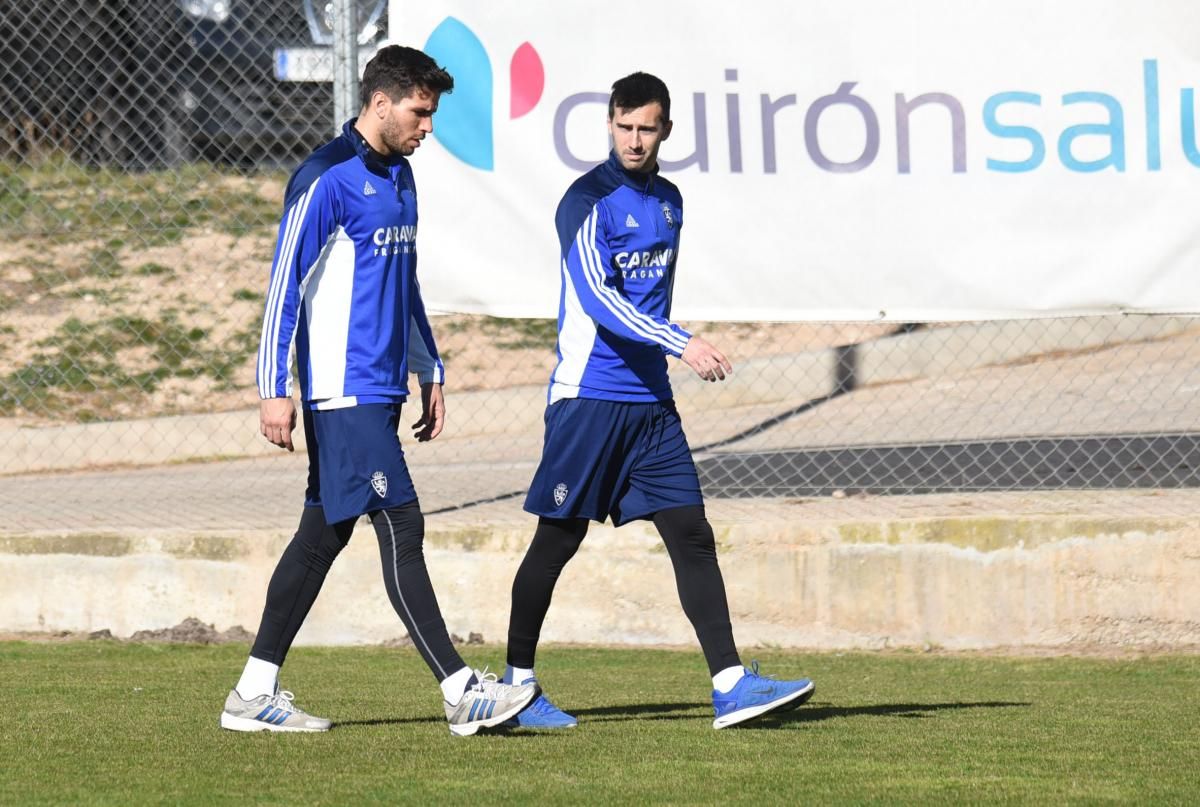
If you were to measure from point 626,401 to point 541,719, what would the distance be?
88 cm

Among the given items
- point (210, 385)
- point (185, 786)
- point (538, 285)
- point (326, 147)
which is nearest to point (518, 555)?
point (538, 285)

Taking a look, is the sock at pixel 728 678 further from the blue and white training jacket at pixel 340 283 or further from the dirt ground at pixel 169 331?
the dirt ground at pixel 169 331

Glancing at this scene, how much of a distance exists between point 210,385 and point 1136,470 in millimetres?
5809

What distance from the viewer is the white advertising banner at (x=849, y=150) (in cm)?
711

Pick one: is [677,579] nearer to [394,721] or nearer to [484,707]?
[484,707]

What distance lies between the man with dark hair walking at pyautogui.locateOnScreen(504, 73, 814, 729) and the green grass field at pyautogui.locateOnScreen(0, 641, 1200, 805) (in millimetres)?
353

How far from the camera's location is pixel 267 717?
15.5ft

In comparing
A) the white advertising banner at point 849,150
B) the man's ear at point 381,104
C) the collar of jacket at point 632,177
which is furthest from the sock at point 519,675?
the white advertising banner at point 849,150

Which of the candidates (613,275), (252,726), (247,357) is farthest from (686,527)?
(247,357)

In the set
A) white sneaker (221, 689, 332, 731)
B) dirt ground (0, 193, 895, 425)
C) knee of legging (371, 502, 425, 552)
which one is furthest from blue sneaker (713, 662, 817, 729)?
dirt ground (0, 193, 895, 425)

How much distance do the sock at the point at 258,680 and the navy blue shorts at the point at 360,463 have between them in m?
0.45

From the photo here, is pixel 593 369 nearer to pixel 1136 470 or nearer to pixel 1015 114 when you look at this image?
pixel 1015 114

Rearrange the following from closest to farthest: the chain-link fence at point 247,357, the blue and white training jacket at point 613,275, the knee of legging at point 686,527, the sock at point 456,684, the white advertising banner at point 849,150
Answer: the sock at point 456,684 → the blue and white training jacket at point 613,275 → the knee of legging at point 686,527 → the white advertising banner at point 849,150 → the chain-link fence at point 247,357

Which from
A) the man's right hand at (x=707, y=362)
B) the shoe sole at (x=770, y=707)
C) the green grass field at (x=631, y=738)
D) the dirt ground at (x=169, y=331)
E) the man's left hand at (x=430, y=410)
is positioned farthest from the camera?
the dirt ground at (x=169, y=331)
